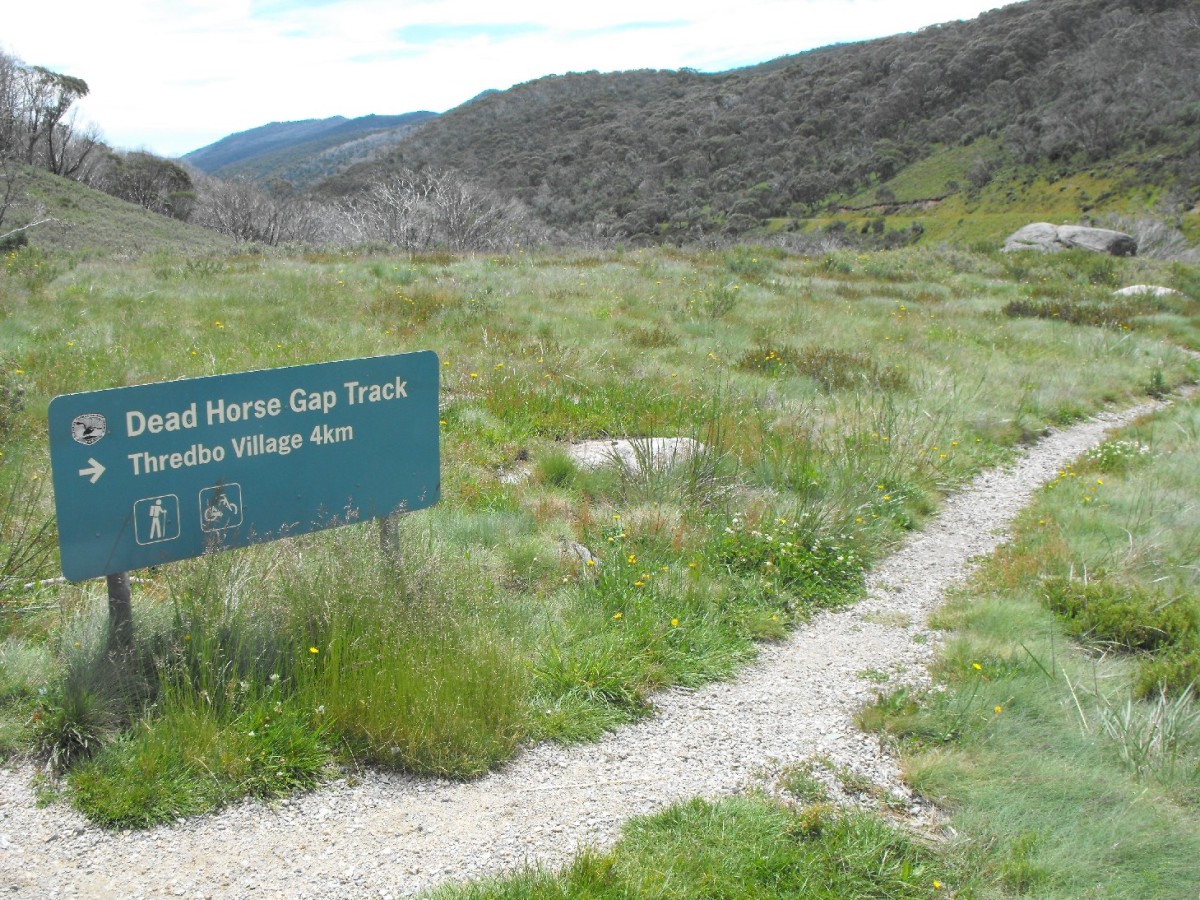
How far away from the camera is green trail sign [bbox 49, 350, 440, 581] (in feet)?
9.66

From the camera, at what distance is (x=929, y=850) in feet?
9.75

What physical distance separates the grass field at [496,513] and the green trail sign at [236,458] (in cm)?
34

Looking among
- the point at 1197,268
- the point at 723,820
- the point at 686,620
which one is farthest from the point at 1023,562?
the point at 1197,268

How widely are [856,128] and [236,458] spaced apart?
7813cm

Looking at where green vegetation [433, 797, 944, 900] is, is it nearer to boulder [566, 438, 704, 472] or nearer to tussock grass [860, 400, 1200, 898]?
tussock grass [860, 400, 1200, 898]

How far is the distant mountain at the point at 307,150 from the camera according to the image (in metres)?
110

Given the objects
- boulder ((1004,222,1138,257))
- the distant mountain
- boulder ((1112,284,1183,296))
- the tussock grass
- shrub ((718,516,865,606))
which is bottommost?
the tussock grass

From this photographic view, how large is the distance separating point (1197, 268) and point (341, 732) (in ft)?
90.7

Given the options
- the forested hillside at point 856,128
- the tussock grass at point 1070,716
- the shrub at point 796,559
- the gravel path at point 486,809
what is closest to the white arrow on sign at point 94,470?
the gravel path at point 486,809

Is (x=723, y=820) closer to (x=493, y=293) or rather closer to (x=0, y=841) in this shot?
(x=0, y=841)

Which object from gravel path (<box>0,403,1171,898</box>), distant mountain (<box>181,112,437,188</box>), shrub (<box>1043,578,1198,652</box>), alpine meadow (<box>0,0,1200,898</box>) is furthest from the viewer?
distant mountain (<box>181,112,437,188</box>)

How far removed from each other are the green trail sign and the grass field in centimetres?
34

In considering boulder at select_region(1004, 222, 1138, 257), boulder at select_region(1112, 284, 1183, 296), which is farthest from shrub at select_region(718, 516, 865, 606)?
boulder at select_region(1004, 222, 1138, 257)

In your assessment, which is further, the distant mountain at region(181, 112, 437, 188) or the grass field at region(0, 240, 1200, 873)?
the distant mountain at region(181, 112, 437, 188)
